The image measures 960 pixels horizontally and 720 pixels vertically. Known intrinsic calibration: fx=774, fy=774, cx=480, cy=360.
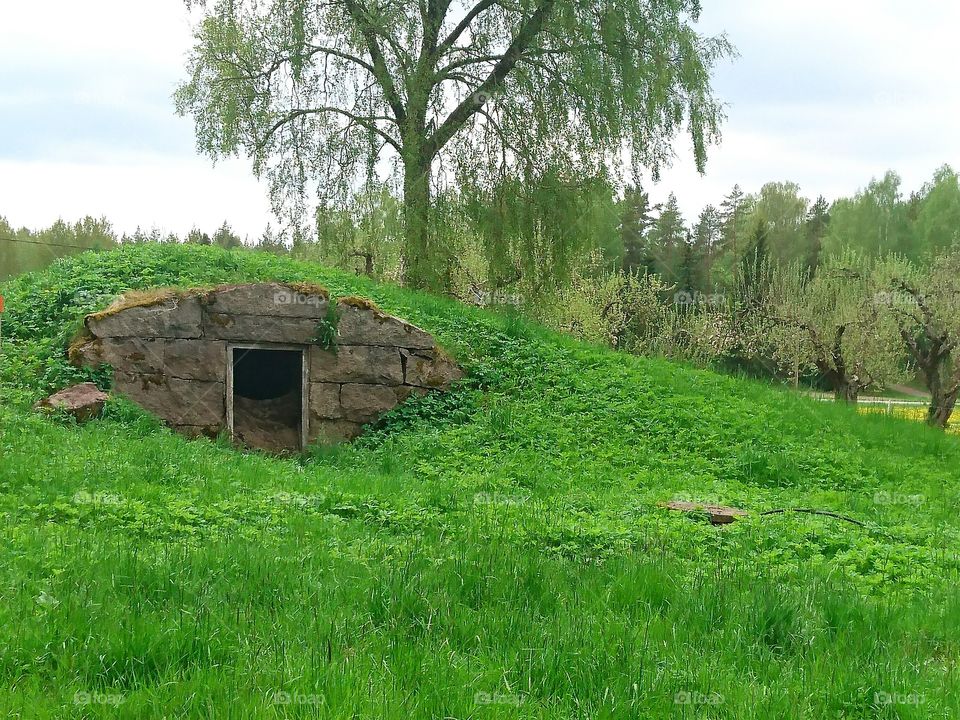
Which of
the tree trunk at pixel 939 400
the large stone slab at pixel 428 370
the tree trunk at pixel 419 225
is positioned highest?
the tree trunk at pixel 419 225

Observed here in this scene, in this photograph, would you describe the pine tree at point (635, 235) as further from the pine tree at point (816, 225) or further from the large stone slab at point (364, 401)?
the large stone slab at point (364, 401)

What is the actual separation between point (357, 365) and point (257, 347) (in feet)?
5.53

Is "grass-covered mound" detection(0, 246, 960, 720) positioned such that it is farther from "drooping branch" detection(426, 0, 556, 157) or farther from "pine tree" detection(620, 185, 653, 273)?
"pine tree" detection(620, 185, 653, 273)

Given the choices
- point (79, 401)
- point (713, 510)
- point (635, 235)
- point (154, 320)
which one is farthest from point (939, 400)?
point (635, 235)

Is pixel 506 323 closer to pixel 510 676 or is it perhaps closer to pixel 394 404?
pixel 394 404

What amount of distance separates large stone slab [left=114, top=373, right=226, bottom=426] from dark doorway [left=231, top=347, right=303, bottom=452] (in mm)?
467

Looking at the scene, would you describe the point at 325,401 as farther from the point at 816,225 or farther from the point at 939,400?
the point at 816,225

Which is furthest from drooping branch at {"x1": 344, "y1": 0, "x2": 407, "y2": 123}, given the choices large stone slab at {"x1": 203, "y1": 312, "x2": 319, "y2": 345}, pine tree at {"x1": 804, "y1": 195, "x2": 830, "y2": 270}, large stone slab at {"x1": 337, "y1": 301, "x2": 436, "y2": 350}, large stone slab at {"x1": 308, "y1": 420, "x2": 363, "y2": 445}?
pine tree at {"x1": 804, "y1": 195, "x2": 830, "y2": 270}

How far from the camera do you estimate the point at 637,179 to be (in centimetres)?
1975

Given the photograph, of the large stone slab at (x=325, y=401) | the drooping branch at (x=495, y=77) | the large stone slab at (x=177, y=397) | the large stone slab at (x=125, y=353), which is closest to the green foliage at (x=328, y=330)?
the large stone slab at (x=325, y=401)

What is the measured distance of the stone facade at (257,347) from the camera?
39.6 feet

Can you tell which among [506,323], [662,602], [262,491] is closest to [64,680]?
[662,602]

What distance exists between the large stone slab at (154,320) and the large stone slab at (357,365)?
2006 millimetres

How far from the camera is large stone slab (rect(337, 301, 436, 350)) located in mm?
13406
